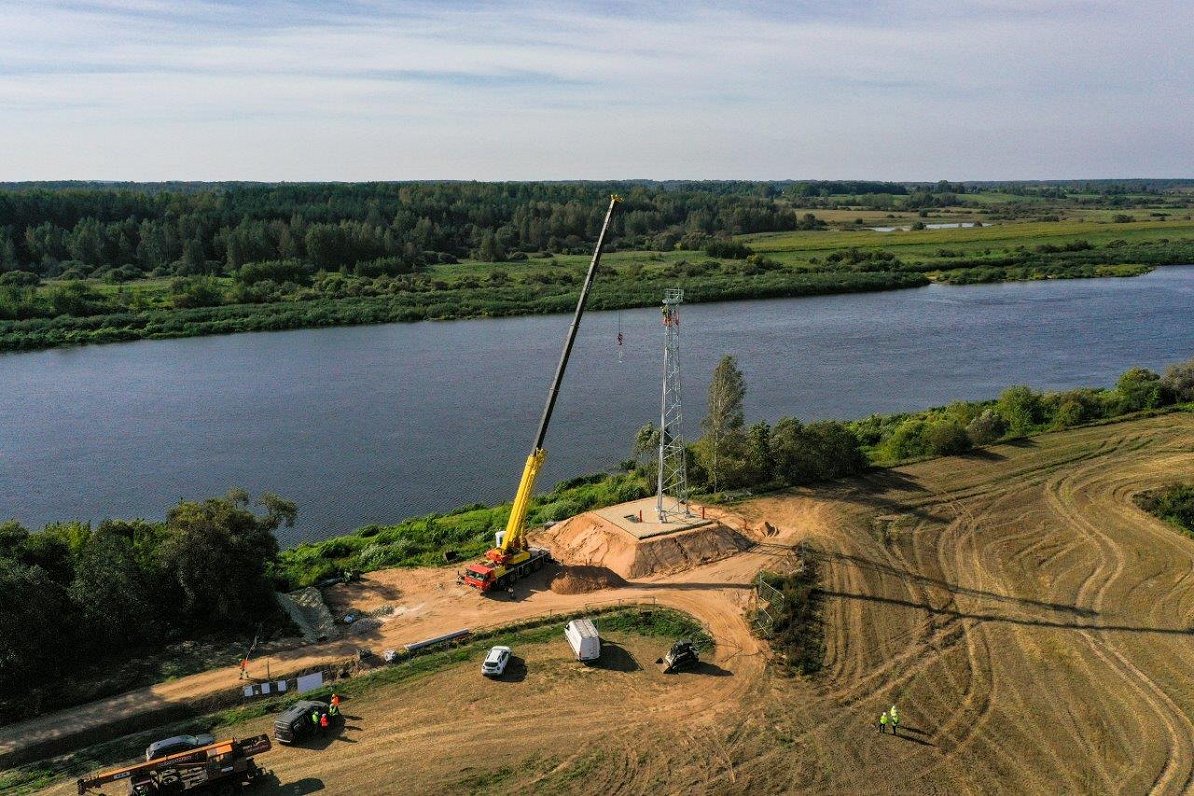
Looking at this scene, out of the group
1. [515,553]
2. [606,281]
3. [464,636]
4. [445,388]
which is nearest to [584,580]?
[515,553]

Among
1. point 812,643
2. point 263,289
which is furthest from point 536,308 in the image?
point 812,643

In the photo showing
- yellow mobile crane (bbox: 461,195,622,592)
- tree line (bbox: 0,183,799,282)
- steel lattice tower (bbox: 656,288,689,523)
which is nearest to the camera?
yellow mobile crane (bbox: 461,195,622,592)

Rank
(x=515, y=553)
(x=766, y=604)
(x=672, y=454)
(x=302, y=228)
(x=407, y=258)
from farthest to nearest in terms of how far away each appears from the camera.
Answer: (x=302, y=228)
(x=407, y=258)
(x=672, y=454)
(x=515, y=553)
(x=766, y=604)

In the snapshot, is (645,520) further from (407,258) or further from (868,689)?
(407,258)

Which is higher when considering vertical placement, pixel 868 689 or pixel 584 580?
pixel 584 580

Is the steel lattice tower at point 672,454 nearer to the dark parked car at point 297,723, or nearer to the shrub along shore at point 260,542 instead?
the shrub along shore at point 260,542

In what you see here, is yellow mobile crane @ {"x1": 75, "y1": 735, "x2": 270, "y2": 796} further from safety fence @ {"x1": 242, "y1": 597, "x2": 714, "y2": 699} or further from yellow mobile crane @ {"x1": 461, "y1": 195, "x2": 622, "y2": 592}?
yellow mobile crane @ {"x1": 461, "y1": 195, "x2": 622, "y2": 592}

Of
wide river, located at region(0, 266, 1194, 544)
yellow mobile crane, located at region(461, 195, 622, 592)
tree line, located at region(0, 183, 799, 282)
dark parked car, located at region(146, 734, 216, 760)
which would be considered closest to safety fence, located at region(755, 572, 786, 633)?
yellow mobile crane, located at region(461, 195, 622, 592)
